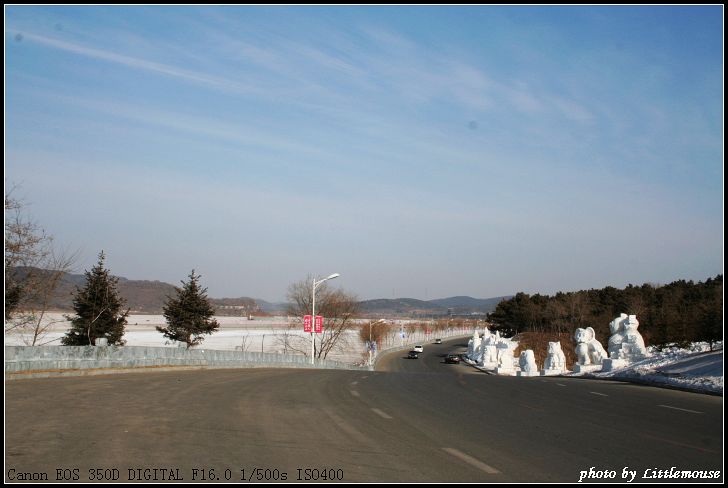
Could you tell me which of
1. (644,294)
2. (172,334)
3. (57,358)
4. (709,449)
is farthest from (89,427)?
(644,294)

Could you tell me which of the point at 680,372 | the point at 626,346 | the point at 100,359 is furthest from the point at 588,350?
A: the point at 100,359

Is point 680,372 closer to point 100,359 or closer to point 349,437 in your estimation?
point 349,437

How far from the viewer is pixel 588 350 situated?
131ft

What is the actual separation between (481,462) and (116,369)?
25009 millimetres

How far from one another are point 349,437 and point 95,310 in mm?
41689

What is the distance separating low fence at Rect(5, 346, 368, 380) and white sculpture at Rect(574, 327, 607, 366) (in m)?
21.7

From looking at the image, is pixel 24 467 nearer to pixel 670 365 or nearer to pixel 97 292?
pixel 670 365

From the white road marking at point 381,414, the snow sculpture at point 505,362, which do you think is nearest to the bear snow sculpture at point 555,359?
the snow sculpture at point 505,362

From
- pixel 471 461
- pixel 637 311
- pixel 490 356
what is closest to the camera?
pixel 471 461

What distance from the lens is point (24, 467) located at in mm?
8281

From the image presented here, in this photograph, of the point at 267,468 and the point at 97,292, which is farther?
the point at 97,292

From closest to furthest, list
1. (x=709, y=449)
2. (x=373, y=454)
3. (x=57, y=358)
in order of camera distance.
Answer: (x=373, y=454) < (x=709, y=449) < (x=57, y=358)

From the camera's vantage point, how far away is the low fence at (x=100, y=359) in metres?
24.4

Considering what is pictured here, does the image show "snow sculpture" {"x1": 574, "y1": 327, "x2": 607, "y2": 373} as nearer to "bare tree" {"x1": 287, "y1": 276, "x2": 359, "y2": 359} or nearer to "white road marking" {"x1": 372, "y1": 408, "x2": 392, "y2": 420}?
"white road marking" {"x1": 372, "y1": 408, "x2": 392, "y2": 420}
